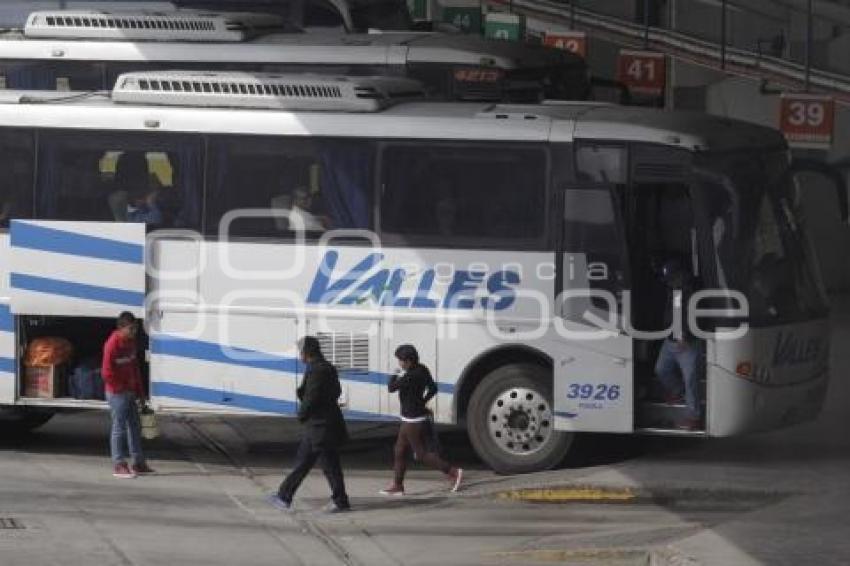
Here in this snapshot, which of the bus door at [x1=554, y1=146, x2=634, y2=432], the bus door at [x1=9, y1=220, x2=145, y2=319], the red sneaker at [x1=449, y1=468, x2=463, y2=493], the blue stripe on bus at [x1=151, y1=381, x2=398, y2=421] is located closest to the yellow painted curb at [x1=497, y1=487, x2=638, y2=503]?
the red sneaker at [x1=449, y1=468, x2=463, y2=493]

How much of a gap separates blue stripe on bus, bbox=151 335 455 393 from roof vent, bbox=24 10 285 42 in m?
6.04

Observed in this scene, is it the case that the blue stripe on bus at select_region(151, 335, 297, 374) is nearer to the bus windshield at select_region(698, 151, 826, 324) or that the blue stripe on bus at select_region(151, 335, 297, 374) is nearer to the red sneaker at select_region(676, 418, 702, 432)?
the red sneaker at select_region(676, 418, 702, 432)

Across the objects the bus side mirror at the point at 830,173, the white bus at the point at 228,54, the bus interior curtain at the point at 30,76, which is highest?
the white bus at the point at 228,54

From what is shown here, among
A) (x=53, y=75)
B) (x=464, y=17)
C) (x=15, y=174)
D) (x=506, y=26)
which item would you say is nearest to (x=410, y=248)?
(x=15, y=174)

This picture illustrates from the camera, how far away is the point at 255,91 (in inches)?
787

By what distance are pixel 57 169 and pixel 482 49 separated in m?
6.87

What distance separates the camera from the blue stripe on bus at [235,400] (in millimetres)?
19797

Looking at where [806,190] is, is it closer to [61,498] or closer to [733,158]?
[733,158]

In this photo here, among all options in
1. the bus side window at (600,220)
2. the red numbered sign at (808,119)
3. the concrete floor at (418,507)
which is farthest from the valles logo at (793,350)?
the red numbered sign at (808,119)

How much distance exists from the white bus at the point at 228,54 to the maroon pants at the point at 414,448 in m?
6.85

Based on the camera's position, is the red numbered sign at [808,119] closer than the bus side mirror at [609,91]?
Yes

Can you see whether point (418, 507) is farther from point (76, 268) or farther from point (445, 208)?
point (76, 268)

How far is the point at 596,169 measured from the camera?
1925 centimetres

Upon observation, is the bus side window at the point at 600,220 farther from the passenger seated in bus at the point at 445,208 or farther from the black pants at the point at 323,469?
the black pants at the point at 323,469
